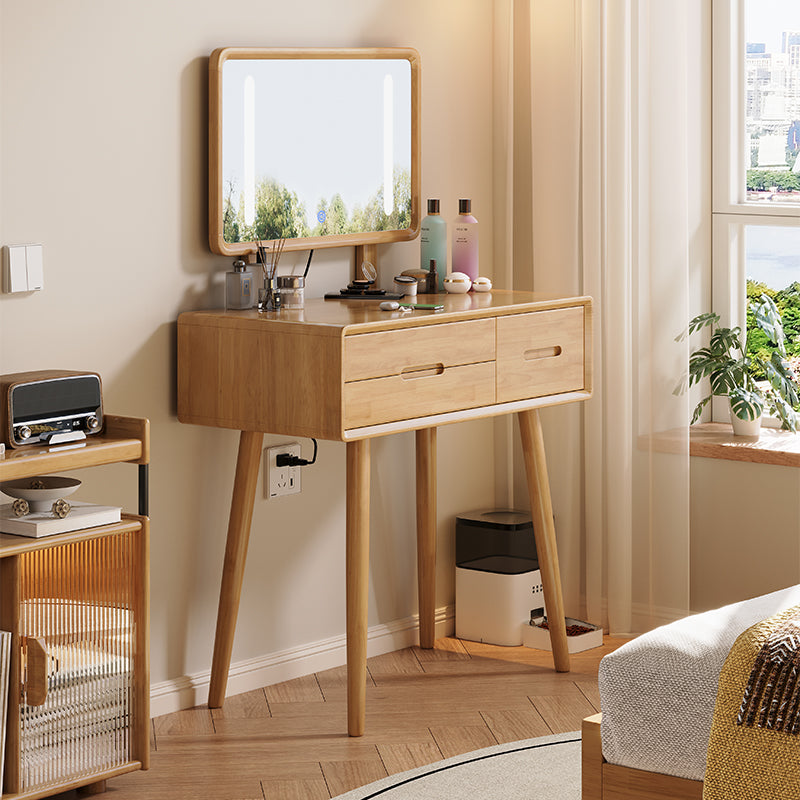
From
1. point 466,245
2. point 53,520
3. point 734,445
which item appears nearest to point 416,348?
point 466,245

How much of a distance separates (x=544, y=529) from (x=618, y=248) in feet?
2.56

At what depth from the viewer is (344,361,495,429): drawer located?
3.02 metres

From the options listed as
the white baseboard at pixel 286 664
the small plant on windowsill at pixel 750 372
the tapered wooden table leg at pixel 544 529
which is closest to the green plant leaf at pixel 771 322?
the small plant on windowsill at pixel 750 372

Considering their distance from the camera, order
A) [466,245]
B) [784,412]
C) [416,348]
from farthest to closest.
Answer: [784,412]
[466,245]
[416,348]

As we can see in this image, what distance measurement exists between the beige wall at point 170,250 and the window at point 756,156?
0.73m

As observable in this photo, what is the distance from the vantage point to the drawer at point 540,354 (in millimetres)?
3381

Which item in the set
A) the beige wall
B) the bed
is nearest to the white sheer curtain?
the beige wall

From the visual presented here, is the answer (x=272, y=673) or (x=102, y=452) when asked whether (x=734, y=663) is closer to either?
(x=102, y=452)

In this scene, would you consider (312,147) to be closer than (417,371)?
No

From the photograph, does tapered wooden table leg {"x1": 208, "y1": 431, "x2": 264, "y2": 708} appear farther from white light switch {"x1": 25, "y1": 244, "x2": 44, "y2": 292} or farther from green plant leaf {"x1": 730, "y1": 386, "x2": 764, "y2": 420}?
green plant leaf {"x1": 730, "y1": 386, "x2": 764, "y2": 420}

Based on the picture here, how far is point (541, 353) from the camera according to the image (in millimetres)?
3492

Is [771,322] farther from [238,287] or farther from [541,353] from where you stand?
[238,287]

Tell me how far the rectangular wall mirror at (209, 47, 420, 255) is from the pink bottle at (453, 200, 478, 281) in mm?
118

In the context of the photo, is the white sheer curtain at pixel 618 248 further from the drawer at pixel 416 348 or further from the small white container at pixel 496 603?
the drawer at pixel 416 348
